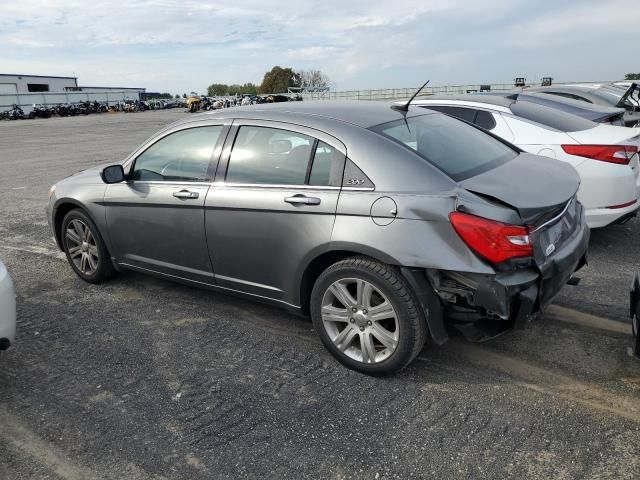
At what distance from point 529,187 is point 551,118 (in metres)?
2.82

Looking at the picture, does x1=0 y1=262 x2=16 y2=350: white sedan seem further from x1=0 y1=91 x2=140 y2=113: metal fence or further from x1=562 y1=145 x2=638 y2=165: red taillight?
x1=0 y1=91 x2=140 y2=113: metal fence

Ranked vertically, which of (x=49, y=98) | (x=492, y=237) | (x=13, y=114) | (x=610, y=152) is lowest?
(x=492, y=237)

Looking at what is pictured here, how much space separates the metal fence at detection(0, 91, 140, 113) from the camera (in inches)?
2190

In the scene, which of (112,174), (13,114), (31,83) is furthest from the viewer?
(31,83)

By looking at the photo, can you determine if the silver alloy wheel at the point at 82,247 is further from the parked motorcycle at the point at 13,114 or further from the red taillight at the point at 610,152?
the parked motorcycle at the point at 13,114

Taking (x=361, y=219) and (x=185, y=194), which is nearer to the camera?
(x=361, y=219)

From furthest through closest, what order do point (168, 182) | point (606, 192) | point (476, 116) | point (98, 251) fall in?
point (476, 116) → point (606, 192) → point (98, 251) → point (168, 182)

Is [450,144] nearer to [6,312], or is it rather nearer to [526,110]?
[526,110]

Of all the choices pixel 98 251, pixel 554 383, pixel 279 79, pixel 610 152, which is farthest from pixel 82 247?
pixel 279 79

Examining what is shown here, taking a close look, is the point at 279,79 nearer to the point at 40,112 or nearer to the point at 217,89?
the point at 217,89

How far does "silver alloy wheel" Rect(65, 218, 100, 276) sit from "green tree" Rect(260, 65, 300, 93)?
10806 centimetres

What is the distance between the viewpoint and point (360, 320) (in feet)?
10.6

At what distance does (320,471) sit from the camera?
8.30 ft

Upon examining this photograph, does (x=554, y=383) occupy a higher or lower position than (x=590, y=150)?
lower
